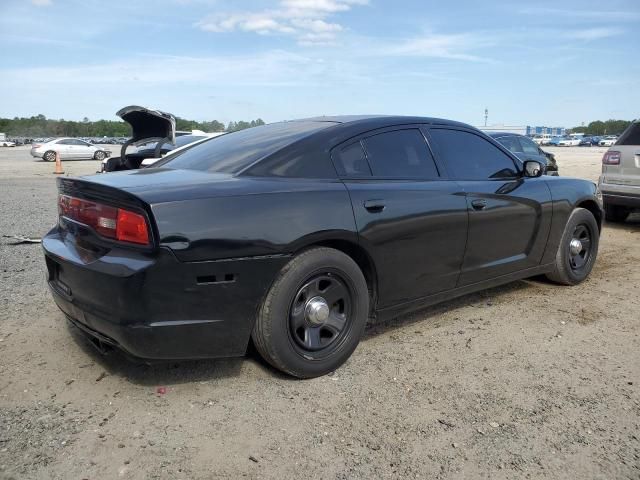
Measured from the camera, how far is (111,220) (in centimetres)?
280

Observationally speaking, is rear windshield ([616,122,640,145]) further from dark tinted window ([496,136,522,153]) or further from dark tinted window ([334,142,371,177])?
dark tinted window ([334,142,371,177])

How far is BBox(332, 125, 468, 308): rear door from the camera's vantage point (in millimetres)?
3377

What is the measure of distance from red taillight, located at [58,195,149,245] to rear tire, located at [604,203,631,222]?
798 cm

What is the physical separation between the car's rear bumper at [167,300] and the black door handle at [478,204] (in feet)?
5.50

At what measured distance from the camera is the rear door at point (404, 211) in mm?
3377

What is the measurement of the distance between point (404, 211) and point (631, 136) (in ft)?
20.3

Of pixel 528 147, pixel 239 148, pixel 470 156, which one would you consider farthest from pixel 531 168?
pixel 528 147

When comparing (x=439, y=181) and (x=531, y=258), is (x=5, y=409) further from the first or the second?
(x=531, y=258)

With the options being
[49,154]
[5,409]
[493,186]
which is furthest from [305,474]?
[49,154]

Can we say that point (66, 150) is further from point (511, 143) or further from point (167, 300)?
point (167, 300)

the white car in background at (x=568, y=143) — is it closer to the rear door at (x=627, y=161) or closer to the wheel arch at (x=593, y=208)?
the rear door at (x=627, y=161)

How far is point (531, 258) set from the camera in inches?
181

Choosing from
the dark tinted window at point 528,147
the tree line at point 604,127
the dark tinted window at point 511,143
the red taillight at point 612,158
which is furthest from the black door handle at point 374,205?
the tree line at point 604,127

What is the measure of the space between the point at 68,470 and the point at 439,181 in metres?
2.79
